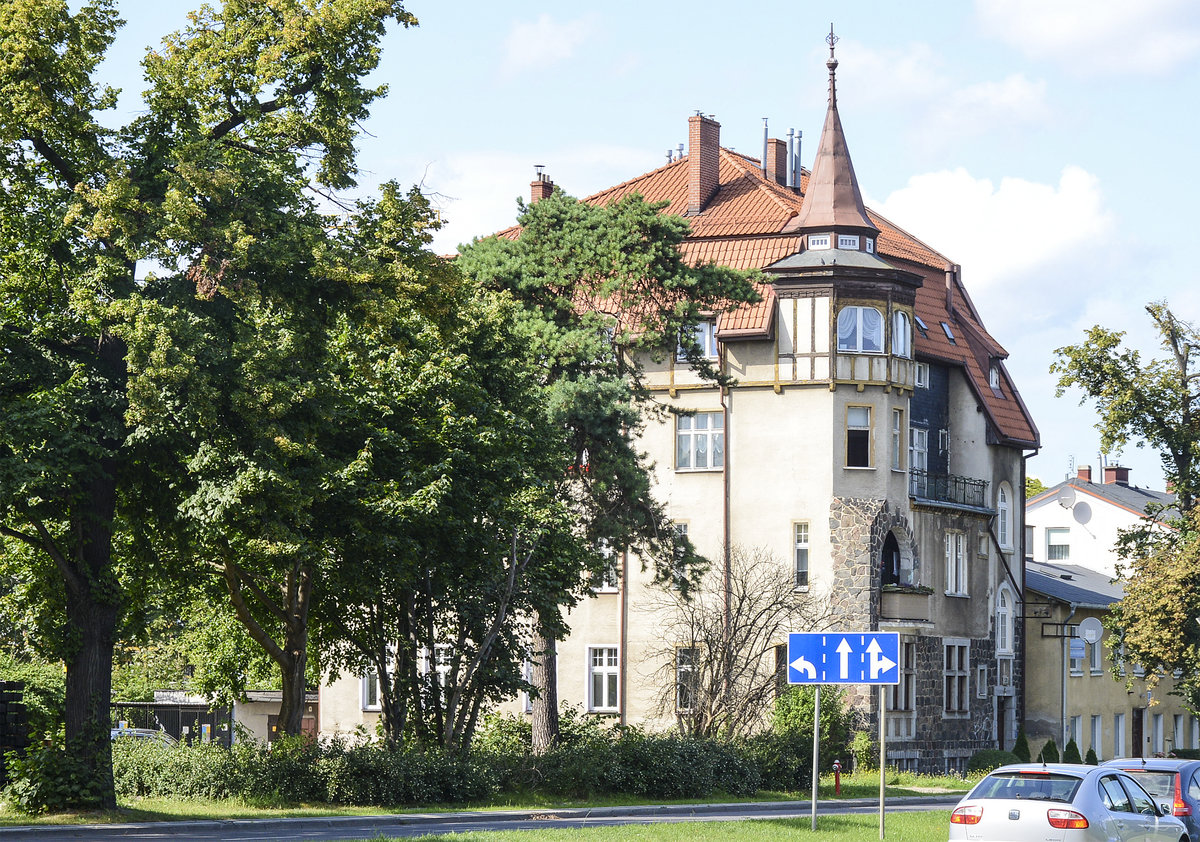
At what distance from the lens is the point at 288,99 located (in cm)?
2539

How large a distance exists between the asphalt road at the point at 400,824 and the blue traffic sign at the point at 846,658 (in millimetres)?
5170

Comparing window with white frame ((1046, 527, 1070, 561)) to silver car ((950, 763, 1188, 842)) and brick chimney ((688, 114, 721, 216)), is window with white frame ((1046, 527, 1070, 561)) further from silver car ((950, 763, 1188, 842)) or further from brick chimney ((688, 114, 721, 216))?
silver car ((950, 763, 1188, 842))

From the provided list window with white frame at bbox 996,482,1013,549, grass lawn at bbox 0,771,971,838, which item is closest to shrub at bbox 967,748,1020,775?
window with white frame at bbox 996,482,1013,549

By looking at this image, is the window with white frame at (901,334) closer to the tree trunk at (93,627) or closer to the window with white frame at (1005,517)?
the window with white frame at (1005,517)

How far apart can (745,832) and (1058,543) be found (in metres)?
62.7

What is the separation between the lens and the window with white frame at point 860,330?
45.8 meters

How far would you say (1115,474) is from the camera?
305 ft

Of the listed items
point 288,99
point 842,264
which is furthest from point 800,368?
point 288,99

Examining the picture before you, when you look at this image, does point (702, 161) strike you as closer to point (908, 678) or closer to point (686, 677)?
point (908, 678)

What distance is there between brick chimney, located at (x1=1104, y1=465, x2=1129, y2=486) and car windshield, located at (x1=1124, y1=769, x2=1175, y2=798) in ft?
245

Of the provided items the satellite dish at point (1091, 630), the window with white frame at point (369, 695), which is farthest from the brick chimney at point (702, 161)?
the satellite dish at point (1091, 630)

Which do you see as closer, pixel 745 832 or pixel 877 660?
pixel 877 660

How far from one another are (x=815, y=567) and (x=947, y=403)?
33.3 ft

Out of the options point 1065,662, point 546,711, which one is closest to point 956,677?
point 1065,662
